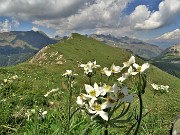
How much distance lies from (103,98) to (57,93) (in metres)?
4.66

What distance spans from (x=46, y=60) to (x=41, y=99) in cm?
12387

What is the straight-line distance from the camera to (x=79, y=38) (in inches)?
7141

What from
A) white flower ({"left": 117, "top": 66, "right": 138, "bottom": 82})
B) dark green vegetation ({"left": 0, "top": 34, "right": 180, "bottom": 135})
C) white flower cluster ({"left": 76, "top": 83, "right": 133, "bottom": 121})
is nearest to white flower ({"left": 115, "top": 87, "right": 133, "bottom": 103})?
white flower cluster ({"left": 76, "top": 83, "right": 133, "bottom": 121})

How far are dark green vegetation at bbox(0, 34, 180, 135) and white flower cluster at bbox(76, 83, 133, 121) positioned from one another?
0.27 m

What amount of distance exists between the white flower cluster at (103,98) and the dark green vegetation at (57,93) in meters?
0.27

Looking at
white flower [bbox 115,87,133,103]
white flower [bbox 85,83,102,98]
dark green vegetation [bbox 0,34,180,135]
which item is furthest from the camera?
dark green vegetation [bbox 0,34,180,135]

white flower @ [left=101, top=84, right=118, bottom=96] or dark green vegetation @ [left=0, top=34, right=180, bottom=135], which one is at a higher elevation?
white flower @ [left=101, top=84, right=118, bottom=96]

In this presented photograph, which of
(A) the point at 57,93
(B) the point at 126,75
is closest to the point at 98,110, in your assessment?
(B) the point at 126,75

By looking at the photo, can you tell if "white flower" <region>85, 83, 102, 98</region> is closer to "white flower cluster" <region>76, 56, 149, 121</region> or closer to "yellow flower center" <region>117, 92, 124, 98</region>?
"white flower cluster" <region>76, 56, 149, 121</region>

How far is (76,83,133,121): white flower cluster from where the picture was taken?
3156mm

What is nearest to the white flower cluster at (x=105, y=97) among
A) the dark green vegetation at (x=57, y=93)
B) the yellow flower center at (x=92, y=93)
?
the yellow flower center at (x=92, y=93)

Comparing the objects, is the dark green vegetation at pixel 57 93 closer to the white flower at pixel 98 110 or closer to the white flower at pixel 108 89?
the white flower at pixel 98 110

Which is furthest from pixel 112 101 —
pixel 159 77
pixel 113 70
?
pixel 159 77

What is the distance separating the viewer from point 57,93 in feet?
25.6
